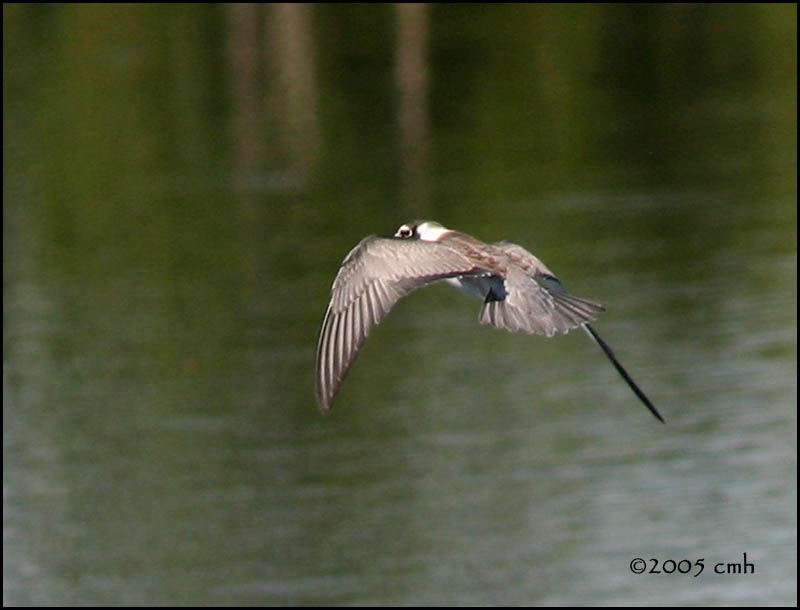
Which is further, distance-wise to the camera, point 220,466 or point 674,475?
point 220,466

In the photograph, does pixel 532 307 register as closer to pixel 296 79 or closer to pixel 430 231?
pixel 430 231

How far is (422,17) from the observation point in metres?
48.8

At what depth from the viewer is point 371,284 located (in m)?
8.17

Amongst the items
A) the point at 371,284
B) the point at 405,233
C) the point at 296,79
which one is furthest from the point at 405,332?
the point at 371,284

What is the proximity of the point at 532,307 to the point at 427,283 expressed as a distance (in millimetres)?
470

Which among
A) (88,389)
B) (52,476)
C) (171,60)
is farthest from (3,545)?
(171,60)

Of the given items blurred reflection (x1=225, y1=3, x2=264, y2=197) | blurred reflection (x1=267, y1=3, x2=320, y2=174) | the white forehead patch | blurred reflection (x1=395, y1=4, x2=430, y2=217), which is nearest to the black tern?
the white forehead patch

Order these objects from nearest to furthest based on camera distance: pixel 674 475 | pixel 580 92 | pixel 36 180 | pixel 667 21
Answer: pixel 674 475 → pixel 36 180 → pixel 580 92 → pixel 667 21

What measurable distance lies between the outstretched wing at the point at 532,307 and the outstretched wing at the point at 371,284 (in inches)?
6.9

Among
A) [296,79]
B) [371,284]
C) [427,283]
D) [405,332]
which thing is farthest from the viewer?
[296,79]

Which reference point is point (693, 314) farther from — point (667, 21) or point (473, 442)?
point (667, 21)

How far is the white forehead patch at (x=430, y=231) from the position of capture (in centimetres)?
873

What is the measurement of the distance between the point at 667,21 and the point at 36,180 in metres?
16.6

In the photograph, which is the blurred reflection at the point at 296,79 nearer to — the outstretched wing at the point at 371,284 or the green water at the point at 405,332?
the green water at the point at 405,332
